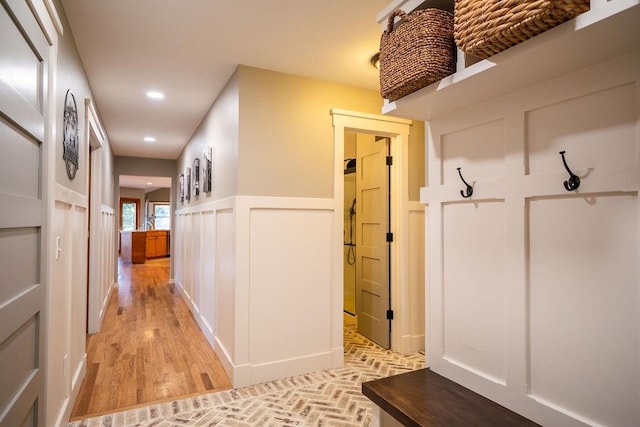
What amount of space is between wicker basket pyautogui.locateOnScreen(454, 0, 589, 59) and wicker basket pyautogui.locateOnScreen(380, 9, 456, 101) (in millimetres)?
117

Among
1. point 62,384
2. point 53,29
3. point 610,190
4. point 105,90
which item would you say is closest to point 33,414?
point 62,384

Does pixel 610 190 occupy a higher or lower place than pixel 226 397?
higher

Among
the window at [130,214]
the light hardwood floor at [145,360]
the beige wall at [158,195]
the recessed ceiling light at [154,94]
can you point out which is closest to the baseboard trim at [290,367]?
the light hardwood floor at [145,360]

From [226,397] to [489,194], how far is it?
219 centimetres

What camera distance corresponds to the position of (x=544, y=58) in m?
0.91

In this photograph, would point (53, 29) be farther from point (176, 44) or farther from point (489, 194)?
point (489, 194)

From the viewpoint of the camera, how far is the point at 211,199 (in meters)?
3.68

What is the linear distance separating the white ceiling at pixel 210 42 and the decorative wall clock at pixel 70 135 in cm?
48

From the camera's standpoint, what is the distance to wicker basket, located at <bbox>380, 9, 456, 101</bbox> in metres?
1.14

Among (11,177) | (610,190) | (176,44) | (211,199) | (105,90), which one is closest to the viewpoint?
(610,190)

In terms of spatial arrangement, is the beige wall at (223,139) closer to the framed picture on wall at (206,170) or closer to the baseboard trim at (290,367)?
the framed picture on wall at (206,170)

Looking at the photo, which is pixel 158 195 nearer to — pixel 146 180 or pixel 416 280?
pixel 146 180

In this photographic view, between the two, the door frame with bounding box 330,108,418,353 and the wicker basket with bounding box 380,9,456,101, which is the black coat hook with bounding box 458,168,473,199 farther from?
the door frame with bounding box 330,108,418,353

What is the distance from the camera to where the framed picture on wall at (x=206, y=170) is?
3727 millimetres
